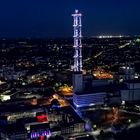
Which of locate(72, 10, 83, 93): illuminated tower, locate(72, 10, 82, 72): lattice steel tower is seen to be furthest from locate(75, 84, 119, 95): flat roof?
locate(72, 10, 82, 72): lattice steel tower

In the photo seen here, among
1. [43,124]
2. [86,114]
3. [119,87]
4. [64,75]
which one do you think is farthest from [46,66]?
[43,124]

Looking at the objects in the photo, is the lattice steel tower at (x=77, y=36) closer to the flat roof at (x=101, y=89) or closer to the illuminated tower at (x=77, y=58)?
the illuminated tower at (x=77, y=58)

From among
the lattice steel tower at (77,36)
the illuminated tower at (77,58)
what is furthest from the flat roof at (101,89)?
the lattice steel tower at (77,36)

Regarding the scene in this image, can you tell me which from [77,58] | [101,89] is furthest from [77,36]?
[101,89]

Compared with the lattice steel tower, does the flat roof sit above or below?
below

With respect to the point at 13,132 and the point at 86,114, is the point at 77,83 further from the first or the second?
the point at 13,132

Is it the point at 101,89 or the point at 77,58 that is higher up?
the point at 77,58

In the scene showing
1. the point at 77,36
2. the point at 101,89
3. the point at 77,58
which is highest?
the point at 77,36

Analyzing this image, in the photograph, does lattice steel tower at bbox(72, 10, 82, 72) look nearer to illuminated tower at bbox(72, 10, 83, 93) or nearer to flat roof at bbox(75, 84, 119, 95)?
illuminated tower at bbox(72, 10, 83, 93)

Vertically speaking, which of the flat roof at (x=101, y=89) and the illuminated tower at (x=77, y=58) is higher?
the illuminated tower at (x=77, y=58)

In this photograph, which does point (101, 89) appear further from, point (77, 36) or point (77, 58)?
point (77, 36)

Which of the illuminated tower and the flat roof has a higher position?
the illuminated tower
